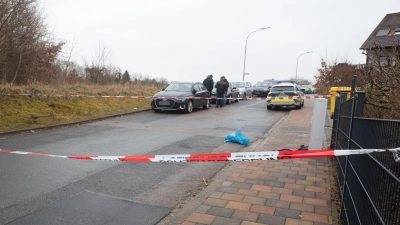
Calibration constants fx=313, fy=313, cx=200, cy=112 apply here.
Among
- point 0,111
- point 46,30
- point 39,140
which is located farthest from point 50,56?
point 39,140

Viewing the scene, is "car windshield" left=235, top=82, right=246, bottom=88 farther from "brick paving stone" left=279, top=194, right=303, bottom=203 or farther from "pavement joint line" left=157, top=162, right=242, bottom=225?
"brick paving stone" left=279, top=194, right=303, bottom=203

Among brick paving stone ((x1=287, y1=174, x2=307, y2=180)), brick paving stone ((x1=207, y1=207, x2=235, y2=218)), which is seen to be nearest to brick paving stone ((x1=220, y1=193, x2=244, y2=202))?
brick paving stone ((x1=207, y1=207, x2=235, y2=218))

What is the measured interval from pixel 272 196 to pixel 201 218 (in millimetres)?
1225

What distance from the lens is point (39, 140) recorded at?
8398 mm

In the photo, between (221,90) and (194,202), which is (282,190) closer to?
(194,202)

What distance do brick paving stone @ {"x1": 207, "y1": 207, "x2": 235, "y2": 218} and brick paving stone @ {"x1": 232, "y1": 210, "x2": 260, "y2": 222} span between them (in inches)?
2.4

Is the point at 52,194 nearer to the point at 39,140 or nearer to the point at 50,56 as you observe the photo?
the point at 39,140

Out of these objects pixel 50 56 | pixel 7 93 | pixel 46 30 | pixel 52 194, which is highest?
pixel 46 30

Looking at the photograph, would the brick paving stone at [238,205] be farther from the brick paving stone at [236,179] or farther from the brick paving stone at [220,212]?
the brick paving stone at [236,179]

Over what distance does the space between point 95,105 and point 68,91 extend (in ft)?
4.96

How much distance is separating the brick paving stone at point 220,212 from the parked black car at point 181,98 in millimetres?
11800

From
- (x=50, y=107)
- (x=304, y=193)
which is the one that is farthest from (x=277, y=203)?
(x=50, y=107)

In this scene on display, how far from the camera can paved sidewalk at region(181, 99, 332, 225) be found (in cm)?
365

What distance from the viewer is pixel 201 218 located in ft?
12.0
